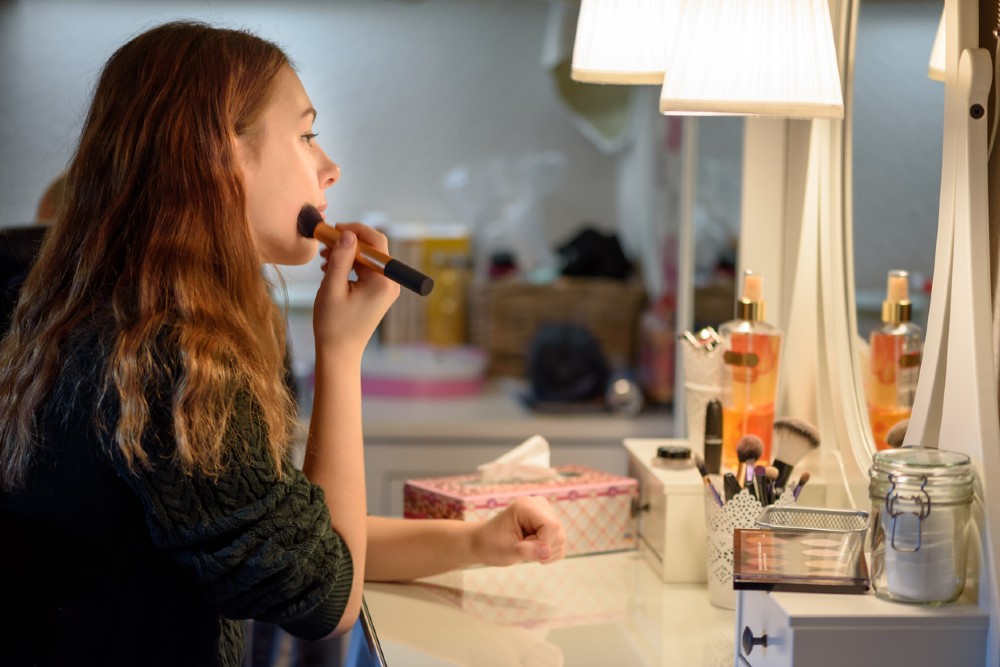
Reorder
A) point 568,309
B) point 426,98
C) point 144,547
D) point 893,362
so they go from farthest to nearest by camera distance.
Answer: point 426,98, point 568,309, point 893,362, point 144,547

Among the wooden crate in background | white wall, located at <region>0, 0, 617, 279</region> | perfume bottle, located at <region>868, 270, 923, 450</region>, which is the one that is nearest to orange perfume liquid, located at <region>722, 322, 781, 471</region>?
perfume bottle, located at <region>868, 270, 923, 450</region>

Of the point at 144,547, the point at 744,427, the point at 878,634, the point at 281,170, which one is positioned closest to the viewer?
the point at 878,634

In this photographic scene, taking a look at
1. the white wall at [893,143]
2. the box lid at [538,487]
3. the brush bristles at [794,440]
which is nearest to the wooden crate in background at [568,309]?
the box lid at [538,487]

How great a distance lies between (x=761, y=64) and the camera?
952 millimetres

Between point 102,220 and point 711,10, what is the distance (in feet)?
1.74

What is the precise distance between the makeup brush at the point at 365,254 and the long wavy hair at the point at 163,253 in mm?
58

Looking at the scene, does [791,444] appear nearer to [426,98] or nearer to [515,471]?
[515,471]

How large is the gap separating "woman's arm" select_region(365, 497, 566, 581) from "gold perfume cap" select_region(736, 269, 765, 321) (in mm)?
292

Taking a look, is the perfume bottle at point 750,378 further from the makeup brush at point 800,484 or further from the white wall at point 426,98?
the white wall at point 426,98

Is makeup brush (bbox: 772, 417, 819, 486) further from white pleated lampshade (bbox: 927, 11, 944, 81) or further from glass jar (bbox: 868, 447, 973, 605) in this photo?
white pleated lampshade (bbox: 927, 11, 944, 81)

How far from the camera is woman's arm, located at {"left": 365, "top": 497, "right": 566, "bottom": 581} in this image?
3.70 feet

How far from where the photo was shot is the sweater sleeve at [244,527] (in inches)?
33.3

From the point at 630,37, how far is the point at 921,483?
1.80 ft

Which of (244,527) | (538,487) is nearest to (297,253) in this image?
(244,527)
